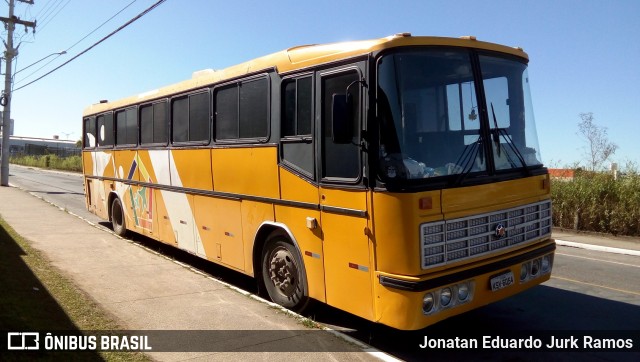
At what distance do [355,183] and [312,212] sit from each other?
0.83 metres

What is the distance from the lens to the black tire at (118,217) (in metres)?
11.5

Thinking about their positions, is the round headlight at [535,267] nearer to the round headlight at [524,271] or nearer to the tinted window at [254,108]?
the round headlight at [524,271]

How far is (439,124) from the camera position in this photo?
4.70m

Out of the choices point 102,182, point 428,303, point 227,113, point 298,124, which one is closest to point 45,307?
point 227,113

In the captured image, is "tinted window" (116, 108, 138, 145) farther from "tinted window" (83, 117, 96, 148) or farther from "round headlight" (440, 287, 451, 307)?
"round headlight" (440, 287, 451, 307)

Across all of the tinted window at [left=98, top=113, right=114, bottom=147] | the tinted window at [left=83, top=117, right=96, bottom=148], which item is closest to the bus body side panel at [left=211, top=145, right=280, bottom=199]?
the tinted window at [left=98, top=113, right=114, bottom=147]

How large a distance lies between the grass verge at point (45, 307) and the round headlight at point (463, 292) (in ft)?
9.83

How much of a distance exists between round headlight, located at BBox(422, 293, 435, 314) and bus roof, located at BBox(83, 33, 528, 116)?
7.54ft

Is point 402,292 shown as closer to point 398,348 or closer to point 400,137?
point 398,348

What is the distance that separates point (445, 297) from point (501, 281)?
0.84 metres

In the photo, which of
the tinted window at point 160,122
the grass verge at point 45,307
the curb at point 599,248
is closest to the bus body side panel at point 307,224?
the grass verge at point 45,307

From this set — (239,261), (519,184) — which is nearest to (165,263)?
(239,261)

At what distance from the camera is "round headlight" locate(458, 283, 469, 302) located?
4508 mm

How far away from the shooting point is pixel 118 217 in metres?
11.8
